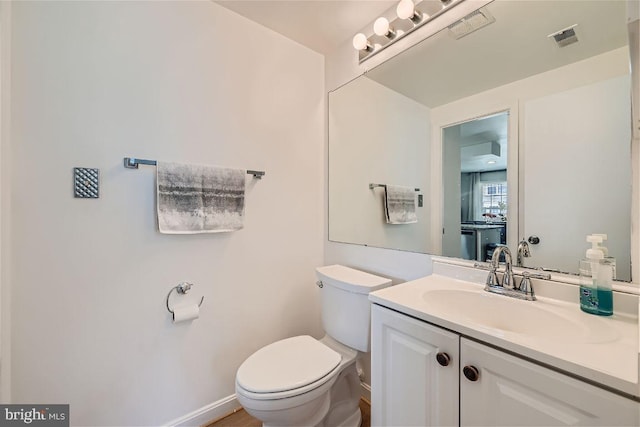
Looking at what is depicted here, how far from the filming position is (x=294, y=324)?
71.7 inches

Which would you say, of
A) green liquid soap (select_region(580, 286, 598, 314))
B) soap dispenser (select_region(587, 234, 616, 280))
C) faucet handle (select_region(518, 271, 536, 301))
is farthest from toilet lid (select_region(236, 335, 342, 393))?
soap dispenser (select_region(587, 234, 616, 280))

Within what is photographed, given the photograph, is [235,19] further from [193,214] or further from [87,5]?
[193,214]

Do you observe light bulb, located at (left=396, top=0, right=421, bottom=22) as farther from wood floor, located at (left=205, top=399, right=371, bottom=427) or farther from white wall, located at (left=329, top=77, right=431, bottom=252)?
wood floor, located at (left=205, top=399, right=371, bottom=427)

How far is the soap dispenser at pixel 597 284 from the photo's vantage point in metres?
0.81

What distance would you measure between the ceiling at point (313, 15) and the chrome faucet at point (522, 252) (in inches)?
55.2

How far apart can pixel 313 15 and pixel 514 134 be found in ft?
4.18

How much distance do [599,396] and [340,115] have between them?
176 cm

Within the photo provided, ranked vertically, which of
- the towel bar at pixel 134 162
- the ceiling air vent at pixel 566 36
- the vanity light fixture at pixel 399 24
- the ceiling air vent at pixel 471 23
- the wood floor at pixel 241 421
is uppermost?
the vanity light fixture at pixel 399 24

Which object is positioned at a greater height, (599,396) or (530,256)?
(530,256)

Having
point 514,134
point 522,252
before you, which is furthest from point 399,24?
point 522,252

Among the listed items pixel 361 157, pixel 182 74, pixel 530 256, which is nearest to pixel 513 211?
pixel 530 256

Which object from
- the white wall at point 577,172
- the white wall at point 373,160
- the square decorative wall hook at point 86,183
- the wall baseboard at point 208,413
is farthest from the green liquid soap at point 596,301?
the square decorative wall hook at point 86,183

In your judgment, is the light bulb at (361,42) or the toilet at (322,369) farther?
the light bulb at (361,42)

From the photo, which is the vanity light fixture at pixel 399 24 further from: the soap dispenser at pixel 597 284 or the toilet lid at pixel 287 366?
the toilet lid at pixel 287 366
